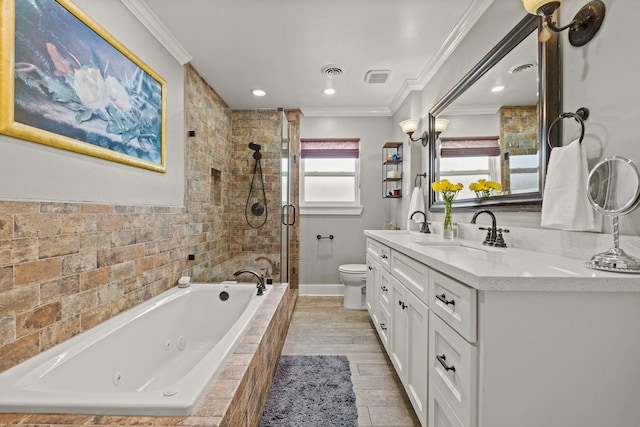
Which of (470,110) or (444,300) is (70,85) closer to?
(444,300)

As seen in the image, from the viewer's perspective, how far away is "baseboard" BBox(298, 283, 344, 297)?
3.76 m

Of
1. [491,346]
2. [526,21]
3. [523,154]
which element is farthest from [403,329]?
[526,21]

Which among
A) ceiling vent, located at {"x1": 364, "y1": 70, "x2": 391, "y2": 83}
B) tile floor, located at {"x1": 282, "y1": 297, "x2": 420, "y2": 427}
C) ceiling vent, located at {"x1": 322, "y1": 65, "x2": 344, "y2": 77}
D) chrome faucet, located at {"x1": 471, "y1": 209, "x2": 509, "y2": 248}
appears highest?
ceiling vent, located at {"x1": 364, "y1": 70, "x2": 391, "y2": 83}

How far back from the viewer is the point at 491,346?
821mm

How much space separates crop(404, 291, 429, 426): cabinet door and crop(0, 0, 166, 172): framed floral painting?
186cm

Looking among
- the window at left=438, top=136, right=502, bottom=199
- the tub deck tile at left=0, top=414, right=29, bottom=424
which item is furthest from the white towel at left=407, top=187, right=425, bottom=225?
the tub deck tile at left=0, top=414, right=29, bottom=424

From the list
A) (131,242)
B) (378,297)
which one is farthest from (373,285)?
(131,242)

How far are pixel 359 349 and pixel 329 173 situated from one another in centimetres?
232

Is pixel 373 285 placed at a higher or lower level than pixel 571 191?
lower

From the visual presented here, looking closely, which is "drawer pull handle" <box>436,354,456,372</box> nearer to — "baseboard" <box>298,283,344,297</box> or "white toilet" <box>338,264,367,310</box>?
"white toilet" <box>338,264,367,310</box>

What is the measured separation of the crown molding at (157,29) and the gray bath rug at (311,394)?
2.58m

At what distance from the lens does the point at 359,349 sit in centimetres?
225

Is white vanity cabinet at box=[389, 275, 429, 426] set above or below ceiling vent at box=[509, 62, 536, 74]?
below

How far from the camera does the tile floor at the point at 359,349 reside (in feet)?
5.08
